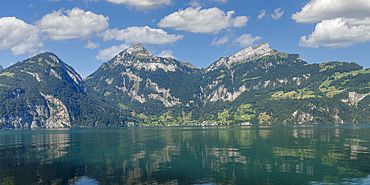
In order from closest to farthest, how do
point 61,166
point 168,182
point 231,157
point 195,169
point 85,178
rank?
point 168,182 < point 85,178 < point 195,169 < point 61,166 < point 231,157

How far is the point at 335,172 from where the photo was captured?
56906 mm

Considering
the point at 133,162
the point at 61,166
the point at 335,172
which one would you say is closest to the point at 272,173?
the point at 335,172

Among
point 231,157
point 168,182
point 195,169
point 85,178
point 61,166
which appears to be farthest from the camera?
point 231,157

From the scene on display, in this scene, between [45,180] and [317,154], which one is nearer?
[45,180]

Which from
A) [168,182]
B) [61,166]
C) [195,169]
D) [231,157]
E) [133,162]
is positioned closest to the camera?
[168,182]

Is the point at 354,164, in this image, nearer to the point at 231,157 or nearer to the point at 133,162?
A: the point at 231,157

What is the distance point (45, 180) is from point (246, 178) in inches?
1525

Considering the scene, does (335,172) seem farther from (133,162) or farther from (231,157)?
(133,162)

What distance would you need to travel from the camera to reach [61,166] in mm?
67750

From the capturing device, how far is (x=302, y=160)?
7150 centimetres

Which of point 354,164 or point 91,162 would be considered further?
point 91,162

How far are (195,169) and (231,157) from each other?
19028mm

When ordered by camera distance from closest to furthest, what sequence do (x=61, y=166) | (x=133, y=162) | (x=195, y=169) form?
(x=195, y=169), (x=61, y=166), (x=133, y=162)

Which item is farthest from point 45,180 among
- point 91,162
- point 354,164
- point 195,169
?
point 354,164
